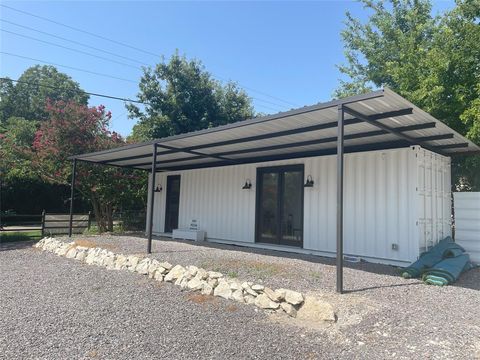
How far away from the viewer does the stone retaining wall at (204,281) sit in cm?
379

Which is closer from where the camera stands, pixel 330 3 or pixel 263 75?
pixel 330 3

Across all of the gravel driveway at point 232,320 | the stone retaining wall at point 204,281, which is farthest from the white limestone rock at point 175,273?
the gravel driveway at point 232,320

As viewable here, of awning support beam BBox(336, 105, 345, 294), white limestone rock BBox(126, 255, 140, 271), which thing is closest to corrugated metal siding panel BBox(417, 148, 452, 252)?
awning support beam BBox(336, 105, 345, 294)

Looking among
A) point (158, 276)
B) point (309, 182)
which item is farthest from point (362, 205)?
point (158, 276)

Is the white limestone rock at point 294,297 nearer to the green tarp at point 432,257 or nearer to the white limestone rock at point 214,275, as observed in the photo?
the white limestone rock at point 214,275

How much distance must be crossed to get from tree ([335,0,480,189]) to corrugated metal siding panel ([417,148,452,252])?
1039 mm

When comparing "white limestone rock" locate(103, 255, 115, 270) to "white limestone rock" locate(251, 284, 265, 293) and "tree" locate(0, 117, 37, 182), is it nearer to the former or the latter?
"white limestone rock" locate(251, 284, 265, 293)

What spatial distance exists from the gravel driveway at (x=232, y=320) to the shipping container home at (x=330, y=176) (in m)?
0.79

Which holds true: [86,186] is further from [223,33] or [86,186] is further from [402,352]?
[402,352]

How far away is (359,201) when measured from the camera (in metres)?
6.86

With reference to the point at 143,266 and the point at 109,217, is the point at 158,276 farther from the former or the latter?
the point at 109,217

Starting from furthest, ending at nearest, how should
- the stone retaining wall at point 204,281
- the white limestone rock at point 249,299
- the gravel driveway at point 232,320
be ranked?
the white limestone rock at point 249,299 → the stone retaining wall at point 204,281 → the gravel driveway at point 232,320

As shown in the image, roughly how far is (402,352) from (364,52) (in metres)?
11.3

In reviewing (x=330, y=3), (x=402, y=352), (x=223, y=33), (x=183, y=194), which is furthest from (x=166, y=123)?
(x=402, y=352)
